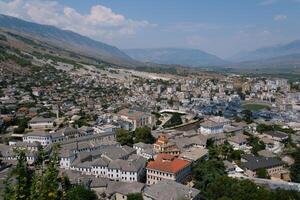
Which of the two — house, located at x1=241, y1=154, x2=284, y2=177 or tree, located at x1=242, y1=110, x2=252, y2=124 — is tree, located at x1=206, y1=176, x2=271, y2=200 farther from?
tree, located at x1=242, y1=110, x2=252, y2=124

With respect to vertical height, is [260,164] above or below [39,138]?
above

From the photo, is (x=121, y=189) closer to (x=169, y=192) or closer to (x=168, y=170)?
(x=169, y=192)

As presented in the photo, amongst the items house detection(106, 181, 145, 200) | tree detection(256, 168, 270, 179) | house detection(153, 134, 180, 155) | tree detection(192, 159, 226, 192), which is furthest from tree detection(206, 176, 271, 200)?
house detection(153, 134, 180, 155)

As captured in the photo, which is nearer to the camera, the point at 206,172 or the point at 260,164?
the point at 206,172

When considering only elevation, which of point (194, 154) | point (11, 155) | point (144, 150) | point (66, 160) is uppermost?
point (194, 154)

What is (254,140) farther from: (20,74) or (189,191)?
(20,74)

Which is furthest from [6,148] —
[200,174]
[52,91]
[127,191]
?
[52,91]

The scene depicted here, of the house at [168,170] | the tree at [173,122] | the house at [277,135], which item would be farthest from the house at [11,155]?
the house at [277,135]

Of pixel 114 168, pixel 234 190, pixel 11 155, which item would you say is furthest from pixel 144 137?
pixel 234 190
